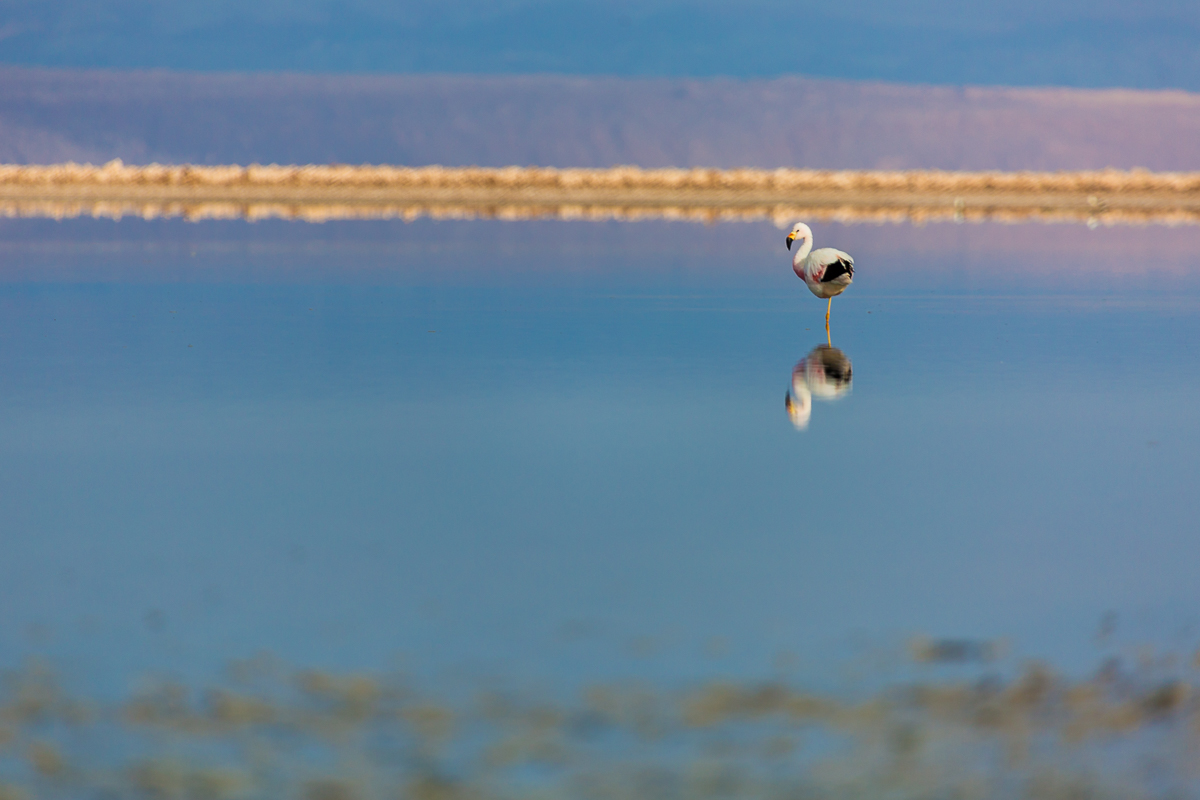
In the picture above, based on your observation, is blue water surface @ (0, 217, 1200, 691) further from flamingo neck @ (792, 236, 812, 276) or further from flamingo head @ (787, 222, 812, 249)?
flamingo head @ (787, 222, 812, 249)

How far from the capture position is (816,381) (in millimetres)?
10172

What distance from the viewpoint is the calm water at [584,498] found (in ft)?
15.2

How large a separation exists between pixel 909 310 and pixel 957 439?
7766 mm

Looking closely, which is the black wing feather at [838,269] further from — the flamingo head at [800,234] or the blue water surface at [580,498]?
the flamingo head at [800,234]

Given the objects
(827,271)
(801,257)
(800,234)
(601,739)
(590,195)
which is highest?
(590,195)

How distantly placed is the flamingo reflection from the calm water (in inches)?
3.4

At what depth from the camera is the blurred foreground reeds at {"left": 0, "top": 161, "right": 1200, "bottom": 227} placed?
133 feet

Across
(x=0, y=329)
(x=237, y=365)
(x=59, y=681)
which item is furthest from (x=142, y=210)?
(x=59, y=681)

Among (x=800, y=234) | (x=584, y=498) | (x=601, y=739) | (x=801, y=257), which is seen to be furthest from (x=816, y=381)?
(x=601, y=739)

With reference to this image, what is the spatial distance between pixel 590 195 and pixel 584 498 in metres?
50.2

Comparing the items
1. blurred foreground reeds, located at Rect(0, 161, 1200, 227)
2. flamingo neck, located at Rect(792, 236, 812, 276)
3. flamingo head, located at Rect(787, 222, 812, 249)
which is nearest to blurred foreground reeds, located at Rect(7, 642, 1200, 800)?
flamingo neck, located at Rect(792, 236, 812, 276)

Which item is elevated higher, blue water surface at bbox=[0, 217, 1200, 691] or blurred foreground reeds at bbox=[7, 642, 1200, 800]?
blue water surface at bbox=[0, 217, 1200, 691]

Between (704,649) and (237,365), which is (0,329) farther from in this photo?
(704,649)

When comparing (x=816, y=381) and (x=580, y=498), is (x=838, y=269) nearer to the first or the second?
(x=816, y=381)
